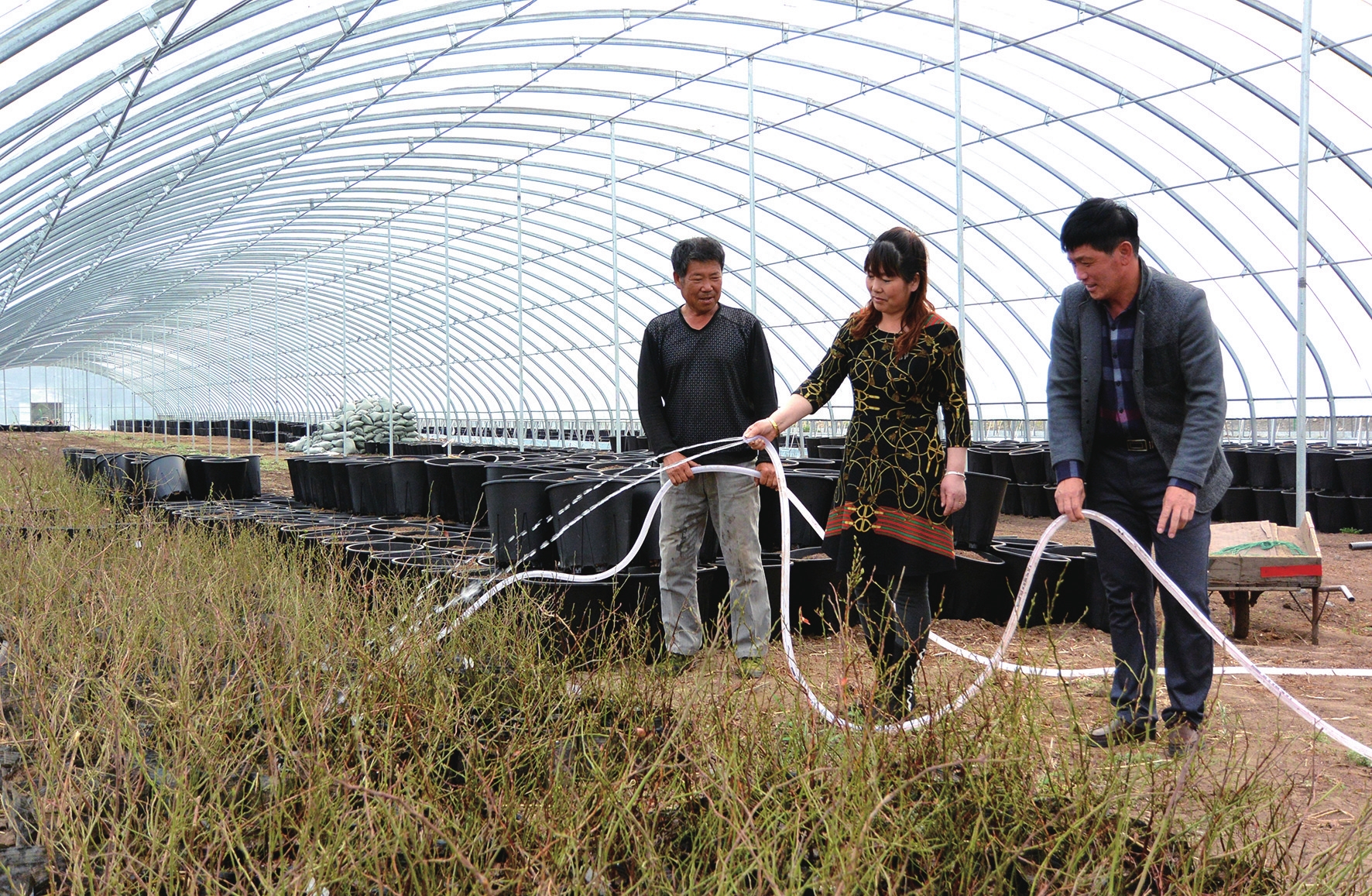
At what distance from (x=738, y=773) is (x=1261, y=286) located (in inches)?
611

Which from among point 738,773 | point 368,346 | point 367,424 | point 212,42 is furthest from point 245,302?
point 738,773

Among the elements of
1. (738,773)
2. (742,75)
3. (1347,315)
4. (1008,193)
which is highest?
(742,75)

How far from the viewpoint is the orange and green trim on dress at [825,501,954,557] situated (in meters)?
2.99

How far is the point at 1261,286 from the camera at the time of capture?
49.1ft

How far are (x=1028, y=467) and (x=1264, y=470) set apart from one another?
224cm

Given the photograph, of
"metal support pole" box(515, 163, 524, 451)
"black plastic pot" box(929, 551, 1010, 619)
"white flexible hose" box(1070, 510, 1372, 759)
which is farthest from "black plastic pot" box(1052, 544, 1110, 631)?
"metal support pole" box(515, 163, 524, 451)

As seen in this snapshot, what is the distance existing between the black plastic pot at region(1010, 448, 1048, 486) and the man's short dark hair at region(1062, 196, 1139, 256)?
880 cm

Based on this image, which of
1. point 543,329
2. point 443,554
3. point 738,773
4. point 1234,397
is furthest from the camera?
point 543,329

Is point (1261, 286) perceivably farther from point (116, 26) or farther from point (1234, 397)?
point (116, 26)

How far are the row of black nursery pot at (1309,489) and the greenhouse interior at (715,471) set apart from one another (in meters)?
0.05

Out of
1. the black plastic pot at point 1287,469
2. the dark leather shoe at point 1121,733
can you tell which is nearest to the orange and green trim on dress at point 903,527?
the dark leather shoe at point 1121,733

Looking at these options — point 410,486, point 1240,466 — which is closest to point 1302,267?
point 1240,466

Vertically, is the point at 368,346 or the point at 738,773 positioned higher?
the point at 368,346

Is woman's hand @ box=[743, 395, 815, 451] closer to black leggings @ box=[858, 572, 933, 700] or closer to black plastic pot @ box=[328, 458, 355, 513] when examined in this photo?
black leggings @ box=[858, 572, 933, 700]
